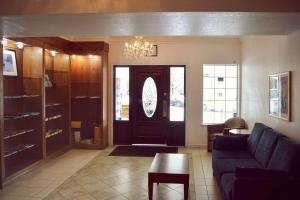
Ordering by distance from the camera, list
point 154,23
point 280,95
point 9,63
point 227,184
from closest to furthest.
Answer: point 154,23, point 227,184, point 280,95, point 9,63

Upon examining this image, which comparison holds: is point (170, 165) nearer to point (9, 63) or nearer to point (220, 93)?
point (9, 63)

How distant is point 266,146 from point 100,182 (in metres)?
2.67

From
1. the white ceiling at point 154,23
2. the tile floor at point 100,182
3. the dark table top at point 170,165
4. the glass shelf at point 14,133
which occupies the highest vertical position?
the white ceiling at point 154,23

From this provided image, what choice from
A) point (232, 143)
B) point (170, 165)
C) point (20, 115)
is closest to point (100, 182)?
point (170, 165)

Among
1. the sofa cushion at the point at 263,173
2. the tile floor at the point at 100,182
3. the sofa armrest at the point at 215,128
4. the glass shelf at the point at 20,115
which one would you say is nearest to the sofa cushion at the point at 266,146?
the tile floor at the point at 100,182

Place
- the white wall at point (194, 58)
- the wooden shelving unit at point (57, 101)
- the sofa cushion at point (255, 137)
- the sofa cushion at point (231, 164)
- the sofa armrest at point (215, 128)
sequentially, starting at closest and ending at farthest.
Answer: the sofa cushion at point (231, 164), the sofa cushion at point (255, 137), the wooden shelving unit at point (57, 101), the sofa armrest at point (215, 128), the white wall at point (194, 58)

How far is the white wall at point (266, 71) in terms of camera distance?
4.34 meters

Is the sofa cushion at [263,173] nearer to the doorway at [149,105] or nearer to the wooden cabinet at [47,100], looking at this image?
the wooden cabinet at [47,100]

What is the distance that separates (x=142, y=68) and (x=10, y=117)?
3774 mm

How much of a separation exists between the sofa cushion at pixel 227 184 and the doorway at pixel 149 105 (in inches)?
161

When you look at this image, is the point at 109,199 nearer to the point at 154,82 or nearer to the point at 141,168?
the point at 141,168

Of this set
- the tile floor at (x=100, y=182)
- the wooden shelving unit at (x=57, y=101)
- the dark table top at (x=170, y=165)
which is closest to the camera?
the dark table top at (x=170, y=165)

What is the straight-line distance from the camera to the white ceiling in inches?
133

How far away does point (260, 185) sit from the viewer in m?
3.29
